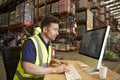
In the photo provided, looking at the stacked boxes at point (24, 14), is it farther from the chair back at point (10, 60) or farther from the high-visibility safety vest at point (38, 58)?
the high-visibility safety vest at point (38, 58)

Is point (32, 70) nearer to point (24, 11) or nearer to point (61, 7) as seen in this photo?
point (24, 11)

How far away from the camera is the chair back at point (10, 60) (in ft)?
5.96

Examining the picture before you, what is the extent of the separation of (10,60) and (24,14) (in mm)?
2005

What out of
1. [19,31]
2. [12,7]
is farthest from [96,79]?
[12,7]

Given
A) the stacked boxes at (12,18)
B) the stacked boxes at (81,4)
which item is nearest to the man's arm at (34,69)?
the stacked boxes at (12,18)

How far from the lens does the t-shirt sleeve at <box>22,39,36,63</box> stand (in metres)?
1.55

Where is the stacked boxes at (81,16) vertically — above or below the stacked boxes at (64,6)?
below

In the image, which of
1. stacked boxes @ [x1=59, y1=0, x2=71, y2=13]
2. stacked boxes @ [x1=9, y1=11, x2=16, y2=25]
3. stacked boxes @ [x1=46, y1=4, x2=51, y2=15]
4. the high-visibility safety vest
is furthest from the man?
stacked boxes @ [x1=46, y1=4, x2=51, y2=15]

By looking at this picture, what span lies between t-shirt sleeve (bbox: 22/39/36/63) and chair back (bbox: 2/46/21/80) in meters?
0.33

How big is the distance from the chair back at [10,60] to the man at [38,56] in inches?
5.2

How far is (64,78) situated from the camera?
4.69 feet

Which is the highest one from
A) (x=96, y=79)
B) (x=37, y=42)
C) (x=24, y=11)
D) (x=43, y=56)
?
(x=24, y=11)

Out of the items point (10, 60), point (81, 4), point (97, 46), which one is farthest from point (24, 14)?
point (97, 46)

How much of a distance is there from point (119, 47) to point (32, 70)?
1.51 meters
